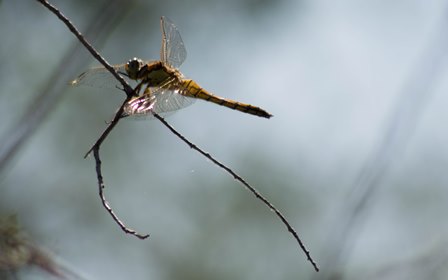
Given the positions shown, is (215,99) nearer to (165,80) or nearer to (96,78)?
(165,80)

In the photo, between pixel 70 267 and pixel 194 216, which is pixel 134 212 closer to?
pixel 194 216

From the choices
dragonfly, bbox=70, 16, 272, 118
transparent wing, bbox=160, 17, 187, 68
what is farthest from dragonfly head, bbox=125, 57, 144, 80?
transparent wing, bbox=160, 17, 187, 68

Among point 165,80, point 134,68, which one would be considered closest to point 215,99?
point 165,80

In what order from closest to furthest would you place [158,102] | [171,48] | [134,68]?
1. [158,102]
2. [134,68]
3. [171,48]

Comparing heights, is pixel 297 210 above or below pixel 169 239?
Answer: above

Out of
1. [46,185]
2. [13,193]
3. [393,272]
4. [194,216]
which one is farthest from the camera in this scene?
[194,216]

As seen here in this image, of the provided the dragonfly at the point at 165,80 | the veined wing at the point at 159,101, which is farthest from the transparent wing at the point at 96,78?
the veined wing at the point at 159,101

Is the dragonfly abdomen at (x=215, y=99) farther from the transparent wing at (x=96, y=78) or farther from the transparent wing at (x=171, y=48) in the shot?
the transparent wing at (x=96, y=78)

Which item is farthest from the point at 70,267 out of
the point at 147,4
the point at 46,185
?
the point at 147,4
